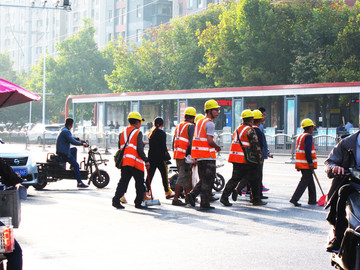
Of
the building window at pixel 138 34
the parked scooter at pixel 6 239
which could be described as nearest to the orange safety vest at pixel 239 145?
the parked scooter at pixel 6 239

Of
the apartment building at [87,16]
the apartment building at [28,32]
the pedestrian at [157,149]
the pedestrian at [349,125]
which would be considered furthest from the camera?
the apartment building at [28,32]

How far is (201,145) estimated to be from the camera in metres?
11.0

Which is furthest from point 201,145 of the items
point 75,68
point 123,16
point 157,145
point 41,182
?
point 123,16

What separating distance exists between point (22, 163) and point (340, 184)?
9.03m

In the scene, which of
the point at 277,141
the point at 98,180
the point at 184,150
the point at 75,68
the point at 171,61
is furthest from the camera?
the point at 75,68

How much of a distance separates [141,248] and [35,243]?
1.35 meters

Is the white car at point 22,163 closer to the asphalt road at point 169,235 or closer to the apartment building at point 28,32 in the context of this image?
the asphalt road at point 169,235

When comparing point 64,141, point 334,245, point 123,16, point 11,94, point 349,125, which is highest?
point 123,16

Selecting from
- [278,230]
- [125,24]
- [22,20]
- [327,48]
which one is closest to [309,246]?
[278,230]

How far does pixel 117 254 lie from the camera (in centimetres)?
734

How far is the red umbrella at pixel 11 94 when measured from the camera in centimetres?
610

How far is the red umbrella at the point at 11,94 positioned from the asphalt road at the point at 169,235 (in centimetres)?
170

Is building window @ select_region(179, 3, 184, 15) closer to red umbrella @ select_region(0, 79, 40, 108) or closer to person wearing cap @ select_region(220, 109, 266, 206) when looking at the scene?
person wearing cap @ select_region(220, 109, 266, 206)

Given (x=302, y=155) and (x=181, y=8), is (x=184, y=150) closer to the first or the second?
(x=302, y=155)
